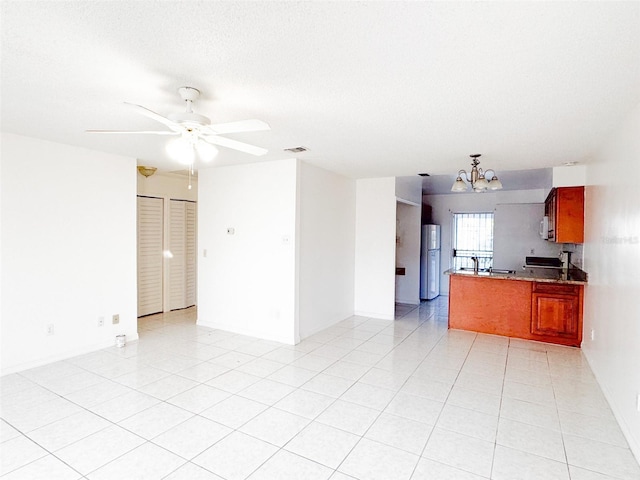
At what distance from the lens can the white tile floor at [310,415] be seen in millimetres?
2143

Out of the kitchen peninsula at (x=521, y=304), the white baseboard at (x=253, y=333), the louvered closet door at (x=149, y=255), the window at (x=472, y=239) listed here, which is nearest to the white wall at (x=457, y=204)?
the window at (x=472, y=239)

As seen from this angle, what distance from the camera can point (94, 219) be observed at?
4.11 metres

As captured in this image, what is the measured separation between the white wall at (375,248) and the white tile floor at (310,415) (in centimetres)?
159

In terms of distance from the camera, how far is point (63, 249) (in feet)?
12.6

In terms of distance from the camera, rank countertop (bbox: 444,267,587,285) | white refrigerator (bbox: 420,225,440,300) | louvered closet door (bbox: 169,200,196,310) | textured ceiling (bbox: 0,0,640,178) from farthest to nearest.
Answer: white refrigerator (bbox: 420,225,440,300)
louvered closet door (bbox: 169,200,196,310)
countertop (bbox: 444,267,587,285)
textured ceiling (bbox: 0,0,640,178)

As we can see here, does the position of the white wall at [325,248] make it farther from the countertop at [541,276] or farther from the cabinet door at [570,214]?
the cabinet door at [570,214]

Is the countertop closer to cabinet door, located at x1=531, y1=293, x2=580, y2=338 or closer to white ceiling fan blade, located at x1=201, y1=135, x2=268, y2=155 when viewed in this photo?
cabinet door, located at x1=531, y1=293, x2=580, y2=338

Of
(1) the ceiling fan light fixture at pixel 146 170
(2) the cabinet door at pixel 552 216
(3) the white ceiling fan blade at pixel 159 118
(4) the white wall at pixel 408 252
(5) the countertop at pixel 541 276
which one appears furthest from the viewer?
(4) the white wall at pixel 408 252

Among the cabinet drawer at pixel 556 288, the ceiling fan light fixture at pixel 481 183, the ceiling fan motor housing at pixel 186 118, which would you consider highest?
the ceiling fan motor housing at pixel 186 118

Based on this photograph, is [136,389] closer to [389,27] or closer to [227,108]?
[227,108]

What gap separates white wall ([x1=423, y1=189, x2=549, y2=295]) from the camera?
8039mm

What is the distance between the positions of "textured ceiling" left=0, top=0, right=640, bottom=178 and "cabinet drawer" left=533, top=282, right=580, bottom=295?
79.0 inches

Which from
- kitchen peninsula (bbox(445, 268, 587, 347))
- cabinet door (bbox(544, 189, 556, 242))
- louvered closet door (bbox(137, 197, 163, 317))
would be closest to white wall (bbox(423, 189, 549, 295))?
cabinet door (bbox(544, 189, 556, 242))

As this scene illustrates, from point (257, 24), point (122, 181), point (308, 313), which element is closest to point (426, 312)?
point (308, 313)
